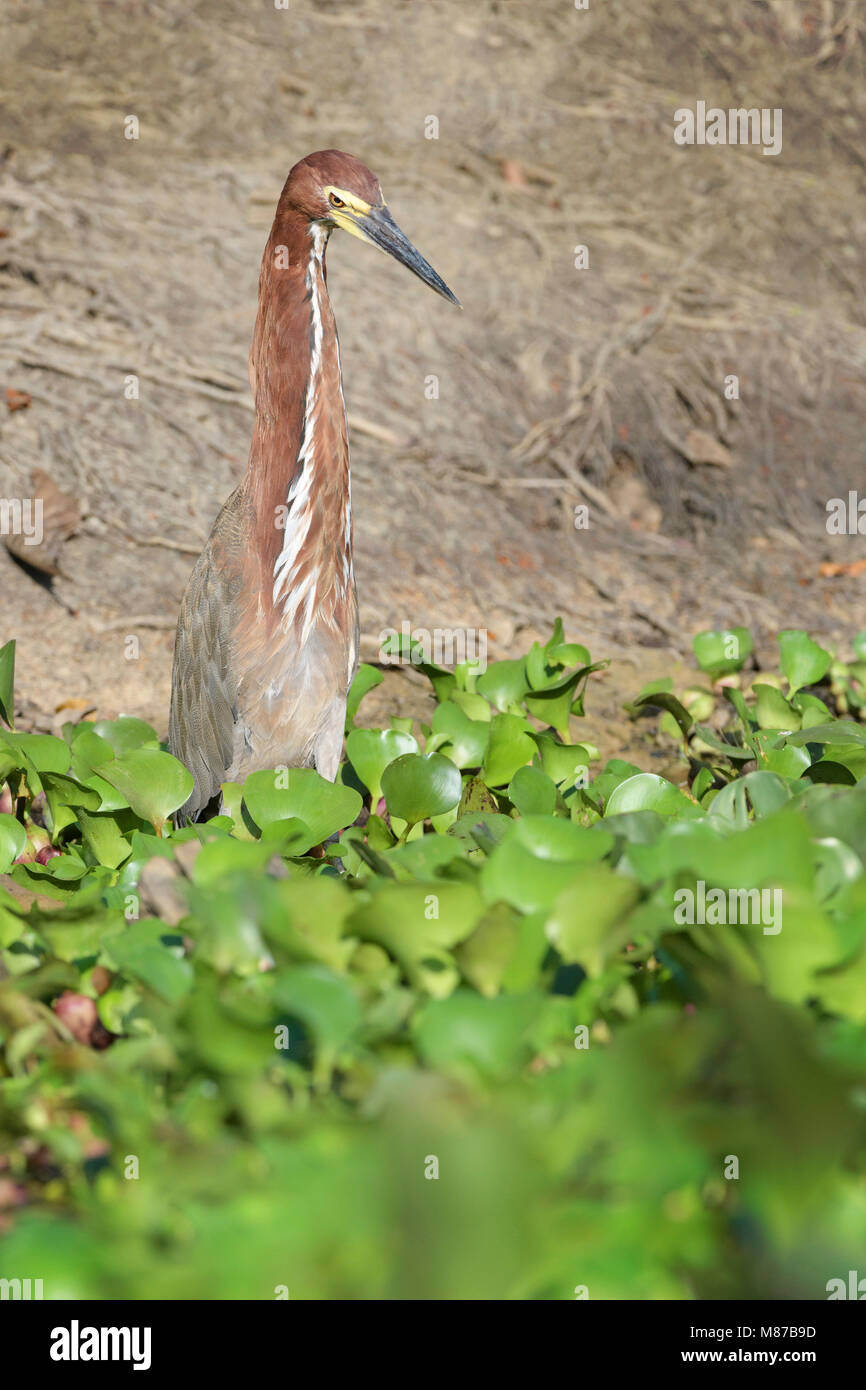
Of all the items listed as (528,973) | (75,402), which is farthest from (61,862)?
(75,402)

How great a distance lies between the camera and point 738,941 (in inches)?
78.7

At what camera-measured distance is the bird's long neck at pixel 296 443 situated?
4.09 m

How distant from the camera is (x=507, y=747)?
4488 mm

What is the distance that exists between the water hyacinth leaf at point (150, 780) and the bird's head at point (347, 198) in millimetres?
1573

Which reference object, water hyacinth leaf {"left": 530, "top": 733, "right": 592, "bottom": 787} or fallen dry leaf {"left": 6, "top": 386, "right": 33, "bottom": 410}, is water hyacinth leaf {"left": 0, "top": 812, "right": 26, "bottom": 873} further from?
fallen dry leaf {"left": 6, "top": 386, "right": 33, "bottom": 410}

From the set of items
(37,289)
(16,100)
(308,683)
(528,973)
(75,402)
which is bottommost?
(528,973)

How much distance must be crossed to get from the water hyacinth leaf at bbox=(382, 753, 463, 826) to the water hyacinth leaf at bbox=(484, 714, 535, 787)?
0.61m

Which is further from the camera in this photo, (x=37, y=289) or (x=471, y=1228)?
(x=37, y=289)

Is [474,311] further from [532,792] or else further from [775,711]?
[532,792]

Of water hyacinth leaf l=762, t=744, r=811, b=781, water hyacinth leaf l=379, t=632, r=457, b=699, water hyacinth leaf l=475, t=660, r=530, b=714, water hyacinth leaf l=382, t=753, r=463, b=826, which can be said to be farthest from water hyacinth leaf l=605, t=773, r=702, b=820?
water hyacinth leaf l=379, t=632, r=457, b=699
